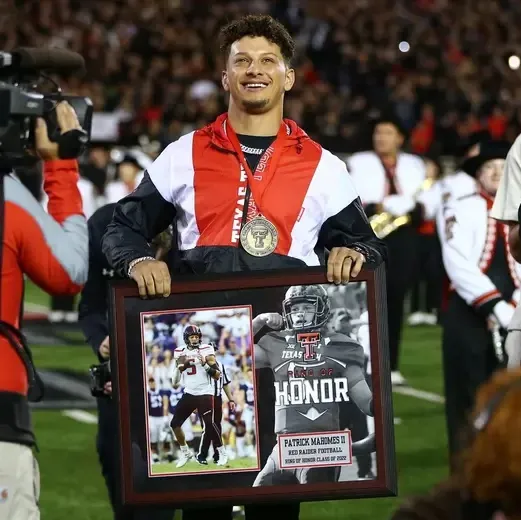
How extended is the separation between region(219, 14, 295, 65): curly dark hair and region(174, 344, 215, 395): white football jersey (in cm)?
102

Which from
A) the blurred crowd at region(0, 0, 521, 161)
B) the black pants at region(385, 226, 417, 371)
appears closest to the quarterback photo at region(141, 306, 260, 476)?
the black pants at region(385, 226, 417, 371)

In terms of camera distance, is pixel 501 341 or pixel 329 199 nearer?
pixel 329 199

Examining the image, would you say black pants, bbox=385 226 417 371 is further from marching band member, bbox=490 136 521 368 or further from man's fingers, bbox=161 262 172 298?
man's fingers, bbox=161 262 172 298

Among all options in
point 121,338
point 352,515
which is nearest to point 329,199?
point 121,338

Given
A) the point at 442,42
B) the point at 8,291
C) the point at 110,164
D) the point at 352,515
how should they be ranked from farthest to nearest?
the point at 442,42 < the point at 110,164 < the point at 352,515 < the point at 8,291

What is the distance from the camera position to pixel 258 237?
468 cm

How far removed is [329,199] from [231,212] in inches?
12.4

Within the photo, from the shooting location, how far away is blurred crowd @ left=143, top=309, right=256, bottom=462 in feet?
14.7

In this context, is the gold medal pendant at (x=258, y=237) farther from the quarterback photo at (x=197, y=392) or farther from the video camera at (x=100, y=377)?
the video camera at (x=100, y=377)

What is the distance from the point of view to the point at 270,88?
15.8ft

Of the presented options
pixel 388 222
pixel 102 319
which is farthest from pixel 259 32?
pixel 388 222

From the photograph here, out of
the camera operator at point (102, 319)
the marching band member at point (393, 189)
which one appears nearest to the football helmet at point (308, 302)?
the camera operator at point (102, 319)

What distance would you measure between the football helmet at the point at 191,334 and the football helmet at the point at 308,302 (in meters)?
0.25

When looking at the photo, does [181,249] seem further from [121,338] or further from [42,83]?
[42,83]
